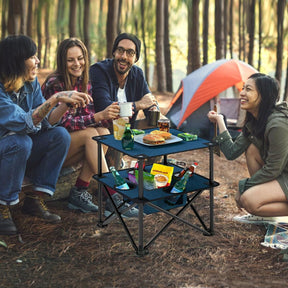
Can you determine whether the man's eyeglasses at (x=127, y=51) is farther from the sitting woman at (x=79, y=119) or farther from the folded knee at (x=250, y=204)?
the folded knee at (x=250, y=204)

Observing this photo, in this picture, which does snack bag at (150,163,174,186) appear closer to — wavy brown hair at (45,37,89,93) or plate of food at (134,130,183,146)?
plate of food at (134,130,183,146)

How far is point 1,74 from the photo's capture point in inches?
125

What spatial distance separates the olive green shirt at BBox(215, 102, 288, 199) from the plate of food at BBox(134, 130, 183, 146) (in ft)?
1.96

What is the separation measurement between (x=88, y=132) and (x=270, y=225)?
5.21ft

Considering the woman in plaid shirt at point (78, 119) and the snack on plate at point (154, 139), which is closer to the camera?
the snack on plate at point (154, 139)

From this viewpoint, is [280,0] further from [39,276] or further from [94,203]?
[39,276]

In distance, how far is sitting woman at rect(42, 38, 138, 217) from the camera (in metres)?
3.62

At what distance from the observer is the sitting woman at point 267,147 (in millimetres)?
3158

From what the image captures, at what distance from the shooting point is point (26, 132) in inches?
125

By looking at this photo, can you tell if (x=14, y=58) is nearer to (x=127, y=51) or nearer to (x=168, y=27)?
(x=127, y=51)

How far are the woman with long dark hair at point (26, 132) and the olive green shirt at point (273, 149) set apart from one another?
4.25 feet

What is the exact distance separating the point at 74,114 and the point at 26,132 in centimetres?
64

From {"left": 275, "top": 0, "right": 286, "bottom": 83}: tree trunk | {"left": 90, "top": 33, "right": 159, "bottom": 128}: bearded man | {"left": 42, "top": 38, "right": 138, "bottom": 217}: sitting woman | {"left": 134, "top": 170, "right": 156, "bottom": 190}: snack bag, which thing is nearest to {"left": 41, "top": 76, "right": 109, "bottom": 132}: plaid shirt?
{"left": 42, "top": 38, "right": 138, "bottom": 217}: sitting woman

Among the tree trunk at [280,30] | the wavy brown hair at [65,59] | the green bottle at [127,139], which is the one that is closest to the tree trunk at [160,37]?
the tree trunk at [280,30]
